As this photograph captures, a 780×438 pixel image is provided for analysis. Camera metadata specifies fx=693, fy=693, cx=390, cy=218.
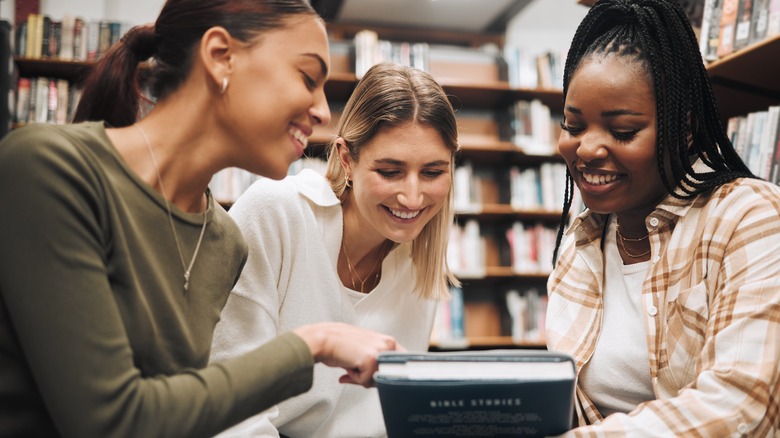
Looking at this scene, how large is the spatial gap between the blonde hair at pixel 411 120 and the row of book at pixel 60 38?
8.38ft

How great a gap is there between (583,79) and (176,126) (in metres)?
0.71

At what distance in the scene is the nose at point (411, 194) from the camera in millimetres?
1478

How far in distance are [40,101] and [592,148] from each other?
3.29 m

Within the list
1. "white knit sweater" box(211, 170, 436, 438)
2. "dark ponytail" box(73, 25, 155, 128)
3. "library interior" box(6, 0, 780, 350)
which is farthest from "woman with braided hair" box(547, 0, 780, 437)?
"library interior" box(6, 0, 780, 350)

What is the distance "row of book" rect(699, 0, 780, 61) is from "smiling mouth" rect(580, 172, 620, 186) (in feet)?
2.75

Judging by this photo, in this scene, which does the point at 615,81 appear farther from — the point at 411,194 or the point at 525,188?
the point at 525,188

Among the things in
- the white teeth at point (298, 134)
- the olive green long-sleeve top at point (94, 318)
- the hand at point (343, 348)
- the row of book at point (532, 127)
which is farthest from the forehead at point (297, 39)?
the row of book at point (532, 127)

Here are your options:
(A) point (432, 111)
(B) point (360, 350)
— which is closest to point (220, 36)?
(B) point (360, 350)

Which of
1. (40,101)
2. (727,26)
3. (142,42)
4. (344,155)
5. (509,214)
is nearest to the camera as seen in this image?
(142,42)

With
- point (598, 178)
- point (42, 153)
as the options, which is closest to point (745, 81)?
point (598, 178)

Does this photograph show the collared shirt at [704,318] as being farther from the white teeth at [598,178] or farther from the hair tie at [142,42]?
the hair tie at [142,42]

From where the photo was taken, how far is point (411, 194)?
148 cm

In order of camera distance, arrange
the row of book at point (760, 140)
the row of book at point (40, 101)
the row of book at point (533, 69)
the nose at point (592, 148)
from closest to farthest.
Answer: the nose at point (592, 148), the row of book at point (760, 140), the row of book at point (40, 101), the row of book at point (533, 69)

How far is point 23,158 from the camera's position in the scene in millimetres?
754
